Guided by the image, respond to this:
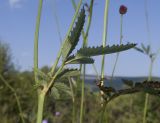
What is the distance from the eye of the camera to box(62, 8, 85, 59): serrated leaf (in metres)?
0.89

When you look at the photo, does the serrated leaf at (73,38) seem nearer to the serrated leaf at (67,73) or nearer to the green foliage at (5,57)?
the serrated leaf at (67,73)

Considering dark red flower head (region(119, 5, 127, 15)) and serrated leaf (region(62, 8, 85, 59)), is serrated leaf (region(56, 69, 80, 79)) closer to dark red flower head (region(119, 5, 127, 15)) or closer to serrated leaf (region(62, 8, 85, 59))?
serrated leaf (region(62, 8, 85, 59))

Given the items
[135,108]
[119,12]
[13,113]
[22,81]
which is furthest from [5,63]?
[119,12]

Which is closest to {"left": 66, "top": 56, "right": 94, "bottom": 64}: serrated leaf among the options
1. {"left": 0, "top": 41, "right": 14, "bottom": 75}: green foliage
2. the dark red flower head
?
the dark red flower head

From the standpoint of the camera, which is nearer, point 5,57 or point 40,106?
point 40,106

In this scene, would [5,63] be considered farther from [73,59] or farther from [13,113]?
[73,59]

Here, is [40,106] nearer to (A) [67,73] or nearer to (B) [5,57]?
(A) [67,73]

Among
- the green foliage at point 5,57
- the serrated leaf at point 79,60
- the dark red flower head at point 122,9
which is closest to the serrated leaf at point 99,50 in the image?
the serrated leaf at point 79,60

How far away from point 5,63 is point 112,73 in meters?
6.61

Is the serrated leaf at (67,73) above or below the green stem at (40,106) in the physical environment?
above

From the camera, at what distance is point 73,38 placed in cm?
A: 89

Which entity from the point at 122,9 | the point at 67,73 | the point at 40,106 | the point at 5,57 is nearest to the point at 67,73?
the point at 67,73

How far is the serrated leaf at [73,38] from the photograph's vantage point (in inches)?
35.1

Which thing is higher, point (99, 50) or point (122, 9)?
point (122, 9)
